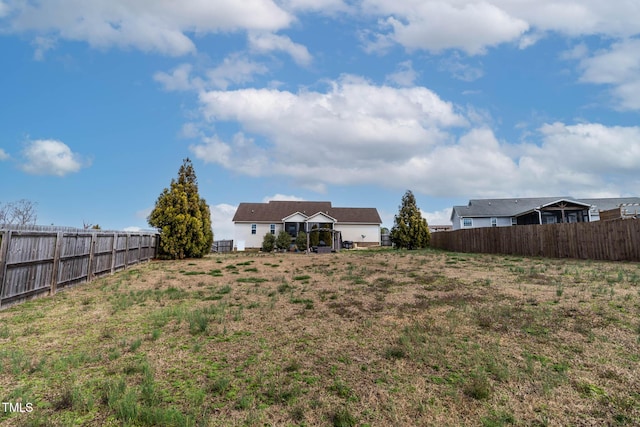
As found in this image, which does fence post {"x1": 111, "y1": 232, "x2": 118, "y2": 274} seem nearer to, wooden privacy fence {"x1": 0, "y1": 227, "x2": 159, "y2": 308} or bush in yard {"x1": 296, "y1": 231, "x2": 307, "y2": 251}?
wooden privacy fence {"x1": 0, "y1": 227, "x2": 159, "y2": 308}

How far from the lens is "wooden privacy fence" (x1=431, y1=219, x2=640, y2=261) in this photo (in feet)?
44.8

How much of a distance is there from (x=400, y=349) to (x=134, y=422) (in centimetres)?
305

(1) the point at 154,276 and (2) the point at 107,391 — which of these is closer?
(2) the point at 107,391

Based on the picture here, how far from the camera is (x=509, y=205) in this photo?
119 feet

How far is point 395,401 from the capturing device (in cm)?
307

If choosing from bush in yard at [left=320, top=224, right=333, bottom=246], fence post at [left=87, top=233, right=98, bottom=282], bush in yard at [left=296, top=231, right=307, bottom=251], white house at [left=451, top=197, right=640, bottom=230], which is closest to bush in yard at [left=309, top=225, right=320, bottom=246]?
bush in yard at [left=320, top=224, right=333, bottom=246]

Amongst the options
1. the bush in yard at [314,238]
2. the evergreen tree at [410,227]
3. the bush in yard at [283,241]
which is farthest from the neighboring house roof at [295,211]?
the evergreen tree at [410,227]

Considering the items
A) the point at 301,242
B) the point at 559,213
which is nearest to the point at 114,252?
the point at 301,242

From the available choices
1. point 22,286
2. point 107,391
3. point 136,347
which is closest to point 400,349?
point 107,391

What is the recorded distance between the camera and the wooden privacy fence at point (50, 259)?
22.7 ft

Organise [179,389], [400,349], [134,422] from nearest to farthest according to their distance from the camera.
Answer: [134,422], [179,389], [400,349]

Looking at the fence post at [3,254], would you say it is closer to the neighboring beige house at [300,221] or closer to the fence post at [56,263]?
the fence post at [56,263]

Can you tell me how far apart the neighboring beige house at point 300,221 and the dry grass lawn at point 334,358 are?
24634 mm

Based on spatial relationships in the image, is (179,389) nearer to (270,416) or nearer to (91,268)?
(270,416)
